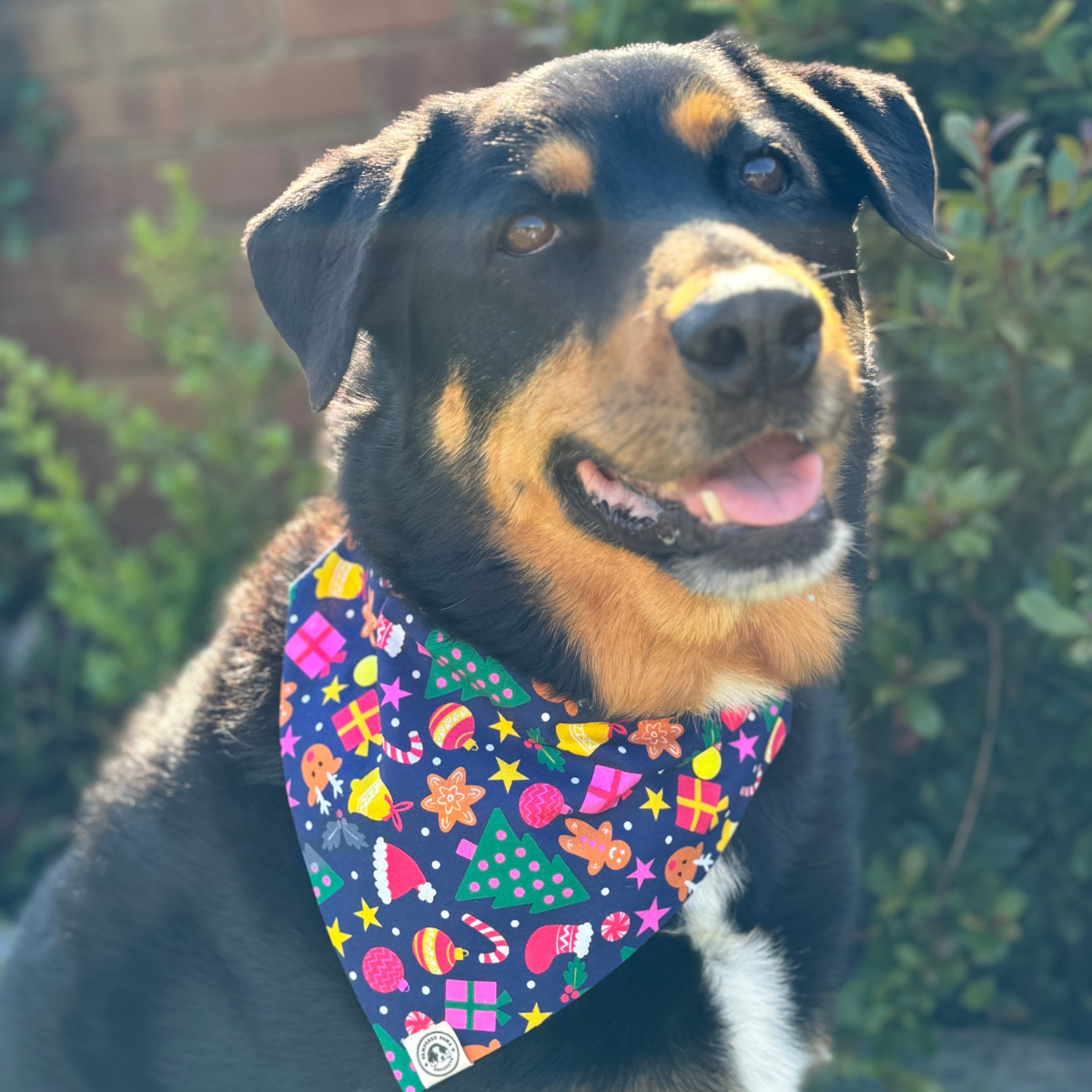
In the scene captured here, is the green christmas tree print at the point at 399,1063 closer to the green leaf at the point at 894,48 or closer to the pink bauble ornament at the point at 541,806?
the pink bauble ornament at the point at 541,806

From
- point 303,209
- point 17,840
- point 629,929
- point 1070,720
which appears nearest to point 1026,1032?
point 1070,720

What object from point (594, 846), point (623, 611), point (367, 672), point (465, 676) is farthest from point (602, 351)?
point (594, 846)

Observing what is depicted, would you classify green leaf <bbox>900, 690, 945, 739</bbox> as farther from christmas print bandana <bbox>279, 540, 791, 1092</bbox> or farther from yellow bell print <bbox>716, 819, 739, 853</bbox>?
yellow bell print <bbox>716, 819, 739, 853</bbox>

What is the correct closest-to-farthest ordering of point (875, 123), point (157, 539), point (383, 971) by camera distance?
1. point (383, 971)
2. point (875, 123)
3. point (157, 539)

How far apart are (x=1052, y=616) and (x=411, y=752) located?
4.29ft

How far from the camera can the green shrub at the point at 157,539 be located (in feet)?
11.7

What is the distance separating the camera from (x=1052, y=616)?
227cm

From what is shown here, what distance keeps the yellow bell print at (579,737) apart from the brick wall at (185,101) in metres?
2.50

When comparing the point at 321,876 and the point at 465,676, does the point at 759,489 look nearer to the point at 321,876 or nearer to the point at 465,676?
the point at 465,676

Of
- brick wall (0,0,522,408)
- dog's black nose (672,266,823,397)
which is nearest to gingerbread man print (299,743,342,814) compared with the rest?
dog's black nose (672,266,823,397)

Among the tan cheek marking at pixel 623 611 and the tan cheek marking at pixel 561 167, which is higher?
the tan cheek marking at pixel 561 167

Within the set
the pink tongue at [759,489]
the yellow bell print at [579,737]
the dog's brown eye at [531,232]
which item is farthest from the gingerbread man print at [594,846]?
the dog's brown eye at [531,232]

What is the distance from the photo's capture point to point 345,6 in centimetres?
381

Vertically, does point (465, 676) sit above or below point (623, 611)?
below
